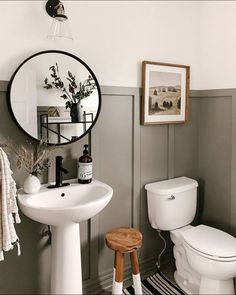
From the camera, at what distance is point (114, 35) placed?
2.06 metres

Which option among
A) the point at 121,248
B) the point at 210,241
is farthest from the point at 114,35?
the point at 210,241

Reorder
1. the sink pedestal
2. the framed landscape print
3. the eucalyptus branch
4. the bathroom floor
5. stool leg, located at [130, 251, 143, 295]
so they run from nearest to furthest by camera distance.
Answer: the sink pedestal < the eucalyptus branch < stool leg, located at [130, 251, 143, 295] < the framed landscape print < the bathroom floor

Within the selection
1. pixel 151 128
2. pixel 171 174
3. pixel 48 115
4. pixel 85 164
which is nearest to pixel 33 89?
pixel 48 115

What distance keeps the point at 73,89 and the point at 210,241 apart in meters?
1.38

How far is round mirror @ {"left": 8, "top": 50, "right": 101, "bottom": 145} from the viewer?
172 centimetres

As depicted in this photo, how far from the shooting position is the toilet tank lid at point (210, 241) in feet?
6.13

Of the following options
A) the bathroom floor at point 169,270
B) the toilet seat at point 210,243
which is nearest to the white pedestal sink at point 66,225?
the toilet seat at point 210,243

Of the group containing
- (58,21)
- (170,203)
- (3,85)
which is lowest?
(170,203)

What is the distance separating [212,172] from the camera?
2494 mm

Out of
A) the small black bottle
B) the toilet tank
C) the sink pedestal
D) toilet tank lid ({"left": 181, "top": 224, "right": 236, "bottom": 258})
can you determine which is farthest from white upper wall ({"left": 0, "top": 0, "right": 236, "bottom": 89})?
toilet tank lid ({"left": 181, "top": 224, "right": 236, "bottom": 258})

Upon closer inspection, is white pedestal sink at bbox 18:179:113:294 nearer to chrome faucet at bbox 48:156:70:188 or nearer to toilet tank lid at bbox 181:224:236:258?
chrome faucet at bbox 48:156:70:188

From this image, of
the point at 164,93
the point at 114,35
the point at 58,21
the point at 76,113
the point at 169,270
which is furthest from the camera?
the point at 169,270

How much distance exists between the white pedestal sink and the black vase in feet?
1.40

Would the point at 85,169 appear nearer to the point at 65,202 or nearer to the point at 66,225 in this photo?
the point at 65,202
